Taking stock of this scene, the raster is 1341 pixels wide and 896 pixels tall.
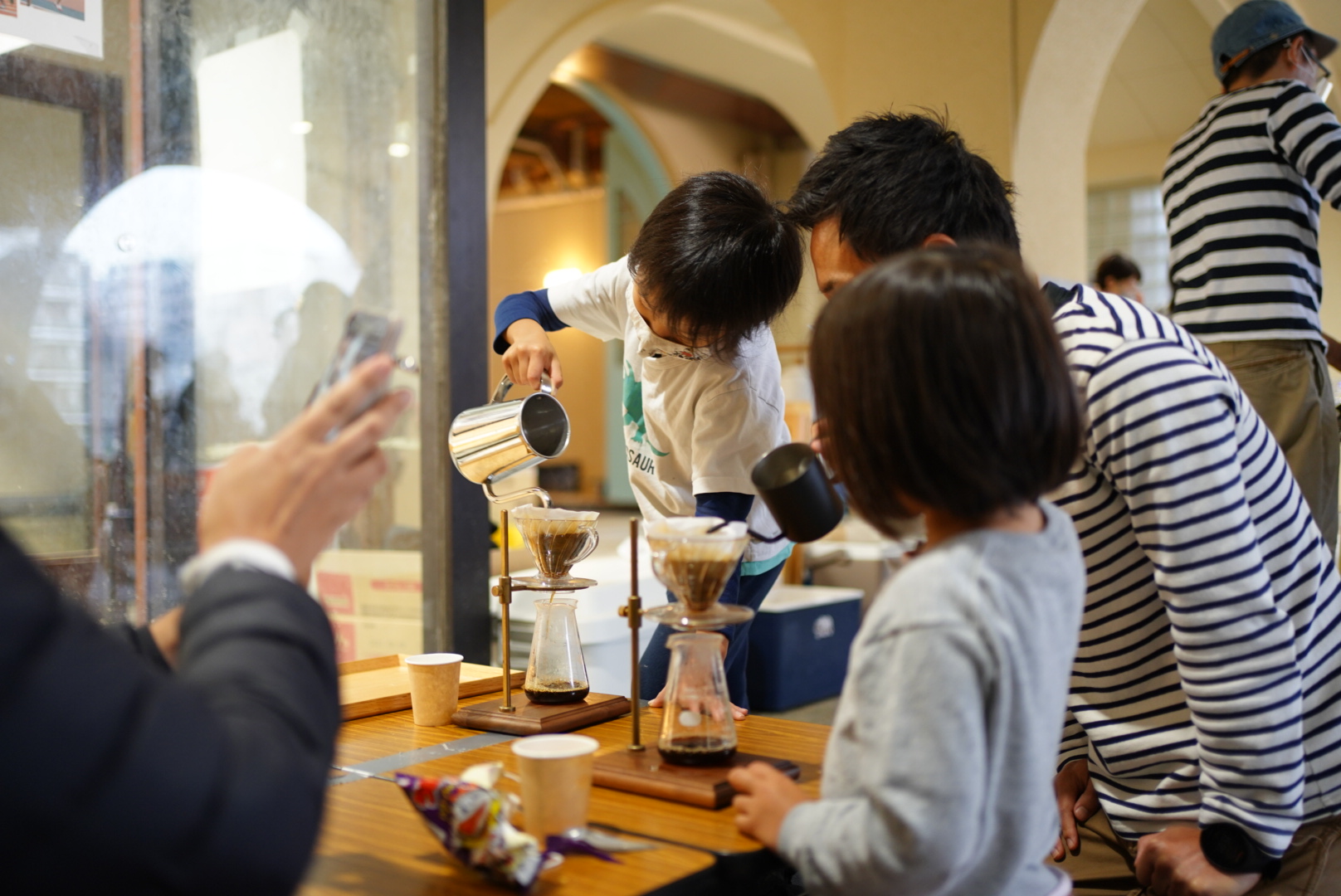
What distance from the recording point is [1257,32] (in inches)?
88.9

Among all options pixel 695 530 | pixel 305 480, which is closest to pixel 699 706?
pixel 695 530

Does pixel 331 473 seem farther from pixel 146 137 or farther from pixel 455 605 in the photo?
pixel 455 605

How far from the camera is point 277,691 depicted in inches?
25.0

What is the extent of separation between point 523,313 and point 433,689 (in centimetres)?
72

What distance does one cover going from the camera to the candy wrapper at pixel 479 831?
2.69 ft

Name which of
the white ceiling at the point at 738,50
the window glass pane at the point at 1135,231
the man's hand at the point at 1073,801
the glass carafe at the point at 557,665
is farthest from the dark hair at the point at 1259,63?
the window glass pane at the point at 1135,231

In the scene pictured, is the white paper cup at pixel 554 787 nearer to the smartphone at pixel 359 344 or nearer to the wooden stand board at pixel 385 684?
the smartphone at pixel 359 344

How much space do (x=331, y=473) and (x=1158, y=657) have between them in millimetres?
906

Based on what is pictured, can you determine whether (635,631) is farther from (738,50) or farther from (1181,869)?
(738,50)

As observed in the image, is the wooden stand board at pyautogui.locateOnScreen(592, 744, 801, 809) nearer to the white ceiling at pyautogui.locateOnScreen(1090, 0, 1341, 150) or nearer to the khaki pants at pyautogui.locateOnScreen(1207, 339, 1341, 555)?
the khaki pants at pyautogui.locateOnScreen(1207, 339, 1341, 555)

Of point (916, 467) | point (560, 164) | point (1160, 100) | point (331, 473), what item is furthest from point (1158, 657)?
point (560, 164)

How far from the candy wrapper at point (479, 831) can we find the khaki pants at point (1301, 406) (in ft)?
6.27

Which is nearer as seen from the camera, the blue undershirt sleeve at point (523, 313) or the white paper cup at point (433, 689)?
the white paper cup at point (433, 689)

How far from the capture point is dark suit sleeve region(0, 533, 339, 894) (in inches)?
21.2
